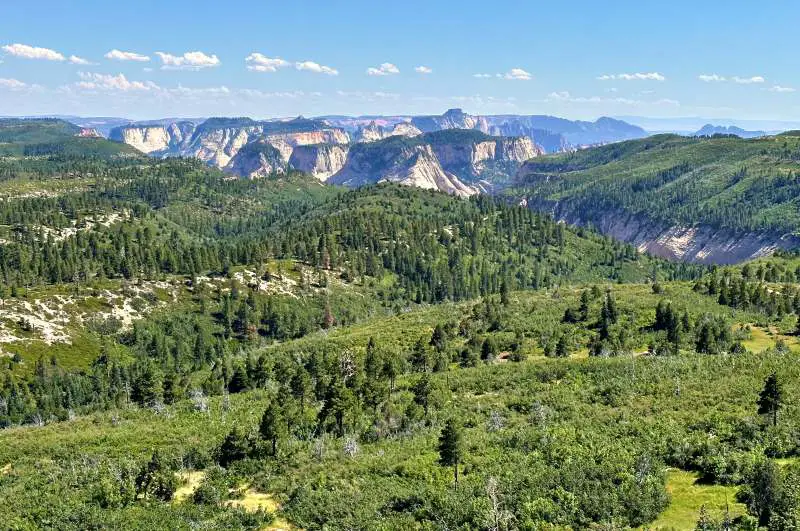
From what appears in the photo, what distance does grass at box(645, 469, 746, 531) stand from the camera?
46469mm

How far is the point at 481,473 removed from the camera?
58219 millimetres


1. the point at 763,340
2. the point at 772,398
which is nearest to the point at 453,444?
the point at 772,398

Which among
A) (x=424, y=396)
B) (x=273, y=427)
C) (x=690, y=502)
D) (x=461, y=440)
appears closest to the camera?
(x=690, y=502)

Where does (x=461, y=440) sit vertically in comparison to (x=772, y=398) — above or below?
below

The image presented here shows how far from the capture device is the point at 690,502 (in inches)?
1953

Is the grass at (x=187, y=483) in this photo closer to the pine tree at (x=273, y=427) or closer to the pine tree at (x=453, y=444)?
the pine tree at (x=273, y=427)

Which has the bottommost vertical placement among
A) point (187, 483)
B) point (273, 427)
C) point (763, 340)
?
point (187, 483)

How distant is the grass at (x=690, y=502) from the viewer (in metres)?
46.5

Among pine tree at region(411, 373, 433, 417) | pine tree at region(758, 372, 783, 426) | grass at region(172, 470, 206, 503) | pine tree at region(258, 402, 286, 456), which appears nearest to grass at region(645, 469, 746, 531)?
pine tree at region(758, 372, 783, 426)

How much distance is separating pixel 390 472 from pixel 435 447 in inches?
328

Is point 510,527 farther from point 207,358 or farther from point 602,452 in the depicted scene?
point 207,358

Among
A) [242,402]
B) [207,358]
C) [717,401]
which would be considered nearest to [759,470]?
[717,401]

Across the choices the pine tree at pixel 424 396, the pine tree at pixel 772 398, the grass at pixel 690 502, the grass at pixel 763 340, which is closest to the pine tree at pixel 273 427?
the pine tree at pixel 424 396

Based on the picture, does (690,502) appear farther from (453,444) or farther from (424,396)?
(424,396)
